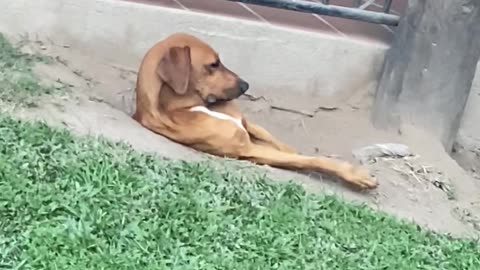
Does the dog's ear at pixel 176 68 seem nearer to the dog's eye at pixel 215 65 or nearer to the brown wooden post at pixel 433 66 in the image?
the dog's eye at pixel 215 65

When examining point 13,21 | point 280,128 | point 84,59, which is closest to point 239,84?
point 280,128

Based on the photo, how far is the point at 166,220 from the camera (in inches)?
154

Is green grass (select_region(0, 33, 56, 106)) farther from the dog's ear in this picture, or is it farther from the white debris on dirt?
the white debris on dirt

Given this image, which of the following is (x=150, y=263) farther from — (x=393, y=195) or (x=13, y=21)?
(x=13, y=21)

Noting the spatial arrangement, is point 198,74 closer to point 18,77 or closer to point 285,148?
point 285,148

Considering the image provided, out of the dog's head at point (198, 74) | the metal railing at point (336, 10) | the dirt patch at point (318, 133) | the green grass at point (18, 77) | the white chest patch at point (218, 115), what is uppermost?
the metal railing at point (336, 10)

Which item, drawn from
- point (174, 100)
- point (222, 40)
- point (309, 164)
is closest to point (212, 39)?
point (222, 40)

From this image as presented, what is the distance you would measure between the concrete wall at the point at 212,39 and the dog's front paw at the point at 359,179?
1.19m

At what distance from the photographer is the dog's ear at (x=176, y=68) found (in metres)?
4.98

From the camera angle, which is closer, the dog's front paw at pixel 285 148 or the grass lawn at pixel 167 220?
the grass lawn at pixel 167 220

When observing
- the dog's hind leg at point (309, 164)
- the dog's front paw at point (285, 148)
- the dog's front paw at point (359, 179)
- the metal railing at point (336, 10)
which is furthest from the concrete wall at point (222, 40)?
the dog's front paw at point (359, 179)

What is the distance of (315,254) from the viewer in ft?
13.0

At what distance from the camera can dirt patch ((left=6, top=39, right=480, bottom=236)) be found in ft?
15.4

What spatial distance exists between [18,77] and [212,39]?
1.19m
